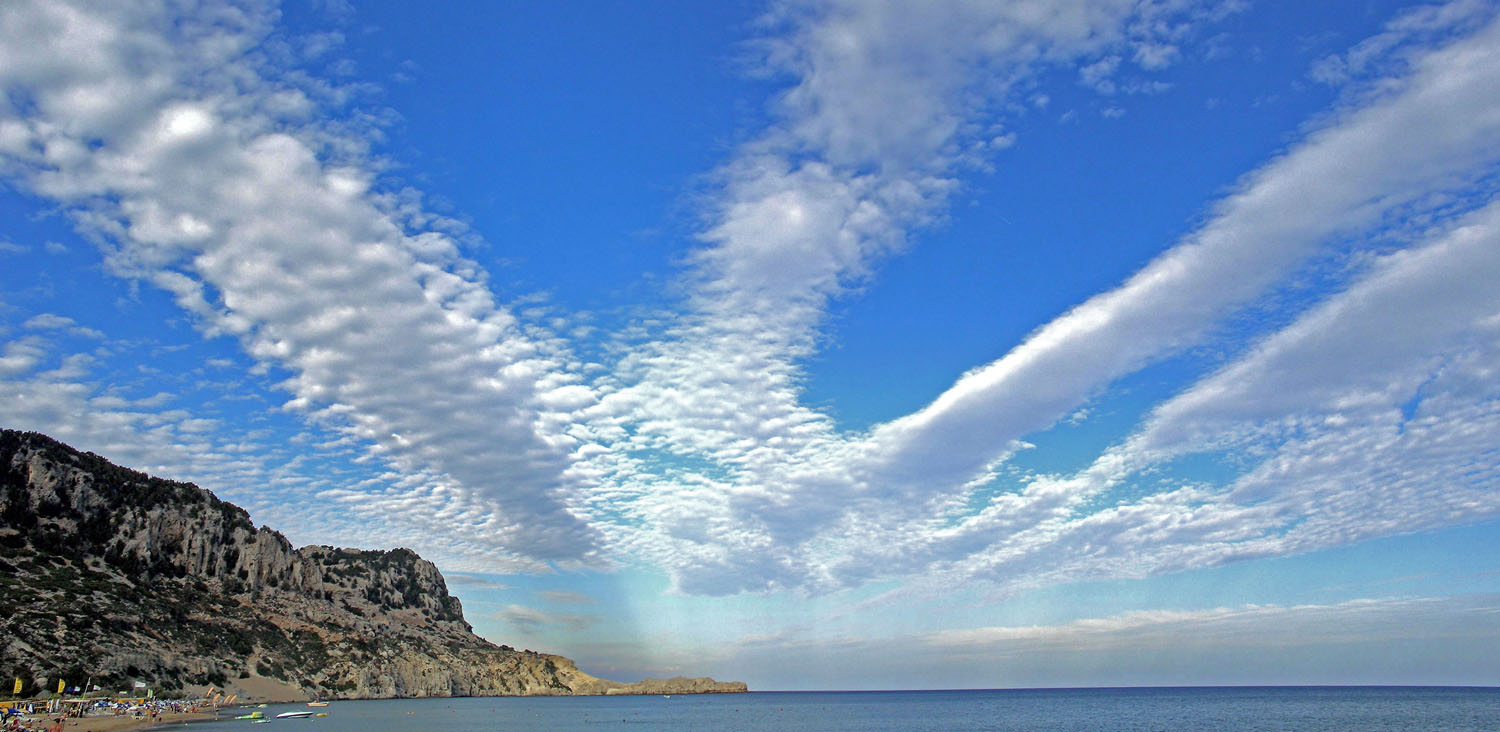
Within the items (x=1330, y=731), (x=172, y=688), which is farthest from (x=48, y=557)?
(x=1330, y=731)

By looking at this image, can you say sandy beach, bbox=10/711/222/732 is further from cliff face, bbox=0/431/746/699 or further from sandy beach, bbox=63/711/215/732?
cliff face, bbox=0/431/746/699

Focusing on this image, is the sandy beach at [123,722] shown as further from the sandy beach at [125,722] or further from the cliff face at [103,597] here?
the cliff face at [103,597]

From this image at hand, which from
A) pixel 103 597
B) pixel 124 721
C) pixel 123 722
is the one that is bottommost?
pixel 124 721

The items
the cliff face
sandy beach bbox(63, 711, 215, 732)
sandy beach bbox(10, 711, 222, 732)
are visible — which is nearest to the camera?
sandy beach bbox(10, 711, 222, 732)

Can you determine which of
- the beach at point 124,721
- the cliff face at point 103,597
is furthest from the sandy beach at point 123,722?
the cliff face at point 103,597

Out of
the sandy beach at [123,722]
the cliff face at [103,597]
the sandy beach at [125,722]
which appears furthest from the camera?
the cliff face at [103,597]

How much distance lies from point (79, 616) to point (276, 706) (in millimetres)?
46245

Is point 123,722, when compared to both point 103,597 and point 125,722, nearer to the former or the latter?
point 125,722

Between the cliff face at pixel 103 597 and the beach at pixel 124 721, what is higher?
the cliff face at pixel 103 597

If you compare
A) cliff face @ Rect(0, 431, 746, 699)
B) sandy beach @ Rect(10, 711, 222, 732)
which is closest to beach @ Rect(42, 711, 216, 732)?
sandy beach @ Rect(10, 711, 222, 732)

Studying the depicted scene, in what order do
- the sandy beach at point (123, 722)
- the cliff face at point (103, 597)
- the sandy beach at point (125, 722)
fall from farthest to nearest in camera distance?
1. the cliff face at point (103, 597)
2. the sandy beach at point (125, 722)
3. the sandy beach at point (123, 722)

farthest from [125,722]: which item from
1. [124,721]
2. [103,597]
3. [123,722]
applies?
[103,597]

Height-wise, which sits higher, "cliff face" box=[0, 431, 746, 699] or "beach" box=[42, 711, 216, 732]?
"cliff face" box=[0, 431, 746, 699]

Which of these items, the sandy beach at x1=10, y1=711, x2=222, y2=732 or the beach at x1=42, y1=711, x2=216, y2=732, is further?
the beach at x1=42, y1=711, x2=216, y2=732
